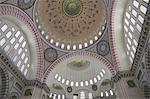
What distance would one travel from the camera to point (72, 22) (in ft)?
80.9

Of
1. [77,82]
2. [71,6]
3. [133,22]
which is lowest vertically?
[77,82]

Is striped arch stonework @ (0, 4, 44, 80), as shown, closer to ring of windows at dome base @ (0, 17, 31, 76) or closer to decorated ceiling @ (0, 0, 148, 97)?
decorated ceiling @ (0, 0, 148, 97)

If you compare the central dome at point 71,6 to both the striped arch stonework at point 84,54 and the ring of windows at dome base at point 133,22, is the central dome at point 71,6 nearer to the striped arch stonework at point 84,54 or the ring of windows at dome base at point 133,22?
the striped arch stonework at point 84,54

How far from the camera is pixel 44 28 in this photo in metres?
22.8

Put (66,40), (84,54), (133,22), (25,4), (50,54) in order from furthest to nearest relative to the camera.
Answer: (66,40) < (84,54) < (50,54) < (25,4) < (133,22)

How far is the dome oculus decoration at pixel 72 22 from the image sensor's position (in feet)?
75.0

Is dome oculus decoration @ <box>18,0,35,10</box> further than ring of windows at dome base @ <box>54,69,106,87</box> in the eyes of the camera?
No

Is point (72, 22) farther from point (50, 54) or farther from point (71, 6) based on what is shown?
point (50, 54)

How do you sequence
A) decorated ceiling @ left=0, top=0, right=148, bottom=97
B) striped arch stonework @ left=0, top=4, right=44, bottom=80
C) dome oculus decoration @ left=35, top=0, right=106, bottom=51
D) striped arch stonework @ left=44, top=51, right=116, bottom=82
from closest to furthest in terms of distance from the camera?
striped arch stonework @ left=0, top=4, right=44, bottom=80, decorated ceiling @ left=0, top=0, right=148, bottom=97, striped arch stonework @ left=44, top=51, right=116, bottom=82, dome oculus decoration @ left=35, top=0, right=106, bottom=51

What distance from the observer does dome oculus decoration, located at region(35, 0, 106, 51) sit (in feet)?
75.0

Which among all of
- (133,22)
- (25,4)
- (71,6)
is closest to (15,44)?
(25,4)

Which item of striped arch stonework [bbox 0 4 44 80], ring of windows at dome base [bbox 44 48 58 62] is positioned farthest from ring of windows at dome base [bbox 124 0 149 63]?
striped arch stonework [bbox 0 4 44 80]

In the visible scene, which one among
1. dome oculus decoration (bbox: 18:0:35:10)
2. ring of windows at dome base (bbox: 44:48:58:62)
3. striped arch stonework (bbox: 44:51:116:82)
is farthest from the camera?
ring of windows at dome base (bbox: 44:48:58:62)

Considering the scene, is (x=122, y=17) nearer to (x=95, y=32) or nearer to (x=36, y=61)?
(x=95, y=32)
